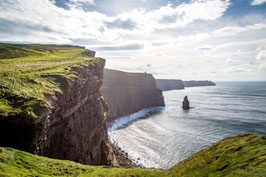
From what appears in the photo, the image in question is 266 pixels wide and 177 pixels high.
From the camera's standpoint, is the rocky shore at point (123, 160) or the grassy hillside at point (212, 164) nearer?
the grassy hillside at point (212, 164)

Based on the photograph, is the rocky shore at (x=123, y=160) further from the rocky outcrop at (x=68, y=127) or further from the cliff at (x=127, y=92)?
the cliff at (x=127, y=92)

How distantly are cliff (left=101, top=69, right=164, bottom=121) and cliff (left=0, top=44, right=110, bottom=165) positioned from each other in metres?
67.8

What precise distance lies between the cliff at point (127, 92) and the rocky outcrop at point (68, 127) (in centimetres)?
6551

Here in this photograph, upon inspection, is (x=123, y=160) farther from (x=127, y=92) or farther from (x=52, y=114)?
(x=127, y=92)

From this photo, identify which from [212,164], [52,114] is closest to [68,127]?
[52,114]

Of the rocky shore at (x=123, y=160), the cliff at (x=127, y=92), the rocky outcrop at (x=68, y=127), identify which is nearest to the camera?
the rocky outcrop at (x=68, y=127)

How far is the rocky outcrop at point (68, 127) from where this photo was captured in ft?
59.3

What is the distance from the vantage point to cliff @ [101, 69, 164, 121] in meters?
138

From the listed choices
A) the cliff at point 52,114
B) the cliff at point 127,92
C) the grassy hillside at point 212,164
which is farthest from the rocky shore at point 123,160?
the cliff at point 127,92

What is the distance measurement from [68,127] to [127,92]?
12605 cm

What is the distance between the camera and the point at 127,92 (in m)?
158

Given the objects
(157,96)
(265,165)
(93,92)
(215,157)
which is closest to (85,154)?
(93,92)

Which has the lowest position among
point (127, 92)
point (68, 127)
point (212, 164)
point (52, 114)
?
point (127, 92)

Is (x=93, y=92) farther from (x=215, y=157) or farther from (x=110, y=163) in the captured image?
(x=215, y=157)
